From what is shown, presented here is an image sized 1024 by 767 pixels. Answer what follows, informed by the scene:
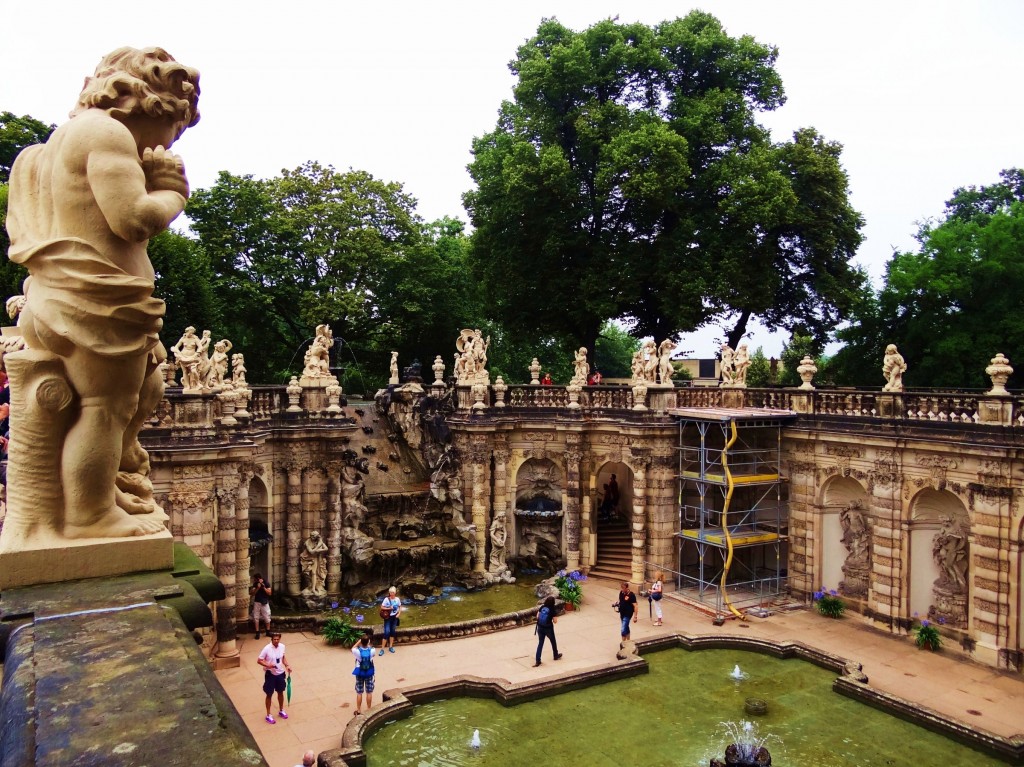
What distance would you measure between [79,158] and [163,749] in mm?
4137

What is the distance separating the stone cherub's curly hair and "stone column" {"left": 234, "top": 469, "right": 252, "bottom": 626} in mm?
16987

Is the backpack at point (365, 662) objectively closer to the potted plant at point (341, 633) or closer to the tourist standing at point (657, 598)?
the potted plant at point (341, 633)

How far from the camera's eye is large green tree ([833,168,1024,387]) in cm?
3153

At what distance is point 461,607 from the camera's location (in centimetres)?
2533

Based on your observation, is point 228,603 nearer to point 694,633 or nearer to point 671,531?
point 694,633

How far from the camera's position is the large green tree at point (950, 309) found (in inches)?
1241

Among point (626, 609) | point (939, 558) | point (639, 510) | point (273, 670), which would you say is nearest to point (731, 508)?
point (639, 510)

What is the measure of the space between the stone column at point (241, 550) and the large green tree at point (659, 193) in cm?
1705

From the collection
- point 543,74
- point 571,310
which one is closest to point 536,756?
point 571,310

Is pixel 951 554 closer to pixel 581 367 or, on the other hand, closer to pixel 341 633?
pixel 581 367

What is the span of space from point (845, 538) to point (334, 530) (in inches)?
681

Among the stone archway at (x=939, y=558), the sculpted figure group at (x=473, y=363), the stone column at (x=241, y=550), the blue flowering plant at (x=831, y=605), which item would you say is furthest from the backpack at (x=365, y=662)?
the stone archway at (x=939, y=558)

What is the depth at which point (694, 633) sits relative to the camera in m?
22.4

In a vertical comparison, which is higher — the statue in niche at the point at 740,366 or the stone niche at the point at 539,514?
the statue in niche at the point at 740,366
